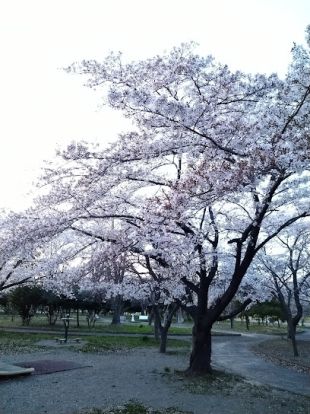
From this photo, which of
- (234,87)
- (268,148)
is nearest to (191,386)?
(268,148)

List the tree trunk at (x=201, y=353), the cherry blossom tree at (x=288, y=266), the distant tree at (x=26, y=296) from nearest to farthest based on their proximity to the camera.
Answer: the tree trunk at (x=201, y=353)
the cherry blossom tree at (x=288, y=266)
the distant tree at (x=26, y=296)

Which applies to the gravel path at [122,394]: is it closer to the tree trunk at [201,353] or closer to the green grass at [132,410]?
the green grass at [132,410]

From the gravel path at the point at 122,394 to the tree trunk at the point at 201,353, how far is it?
2.18 ft

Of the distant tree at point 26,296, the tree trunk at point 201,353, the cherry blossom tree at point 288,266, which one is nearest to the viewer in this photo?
the tree trunk at point 201,353

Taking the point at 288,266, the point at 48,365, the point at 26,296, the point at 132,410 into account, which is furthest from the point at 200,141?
the point at 26,296

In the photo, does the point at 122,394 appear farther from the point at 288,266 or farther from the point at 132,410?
the point at 288,266

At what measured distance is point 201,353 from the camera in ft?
38.7

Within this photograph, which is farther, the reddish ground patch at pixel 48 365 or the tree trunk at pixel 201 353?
the tree trunk at pixel 201 353

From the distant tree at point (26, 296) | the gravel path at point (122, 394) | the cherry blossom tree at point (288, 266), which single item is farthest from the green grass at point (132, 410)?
the distant tree at point (26, 296)

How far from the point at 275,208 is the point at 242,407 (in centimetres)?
490

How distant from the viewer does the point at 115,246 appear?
12.3m

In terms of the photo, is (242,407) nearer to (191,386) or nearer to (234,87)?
(191,386)

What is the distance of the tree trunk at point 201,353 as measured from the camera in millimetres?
11688

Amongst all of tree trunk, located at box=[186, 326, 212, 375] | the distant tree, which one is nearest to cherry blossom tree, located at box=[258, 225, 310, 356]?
tree trunk, located at box=[186, 326, 212, 375]
